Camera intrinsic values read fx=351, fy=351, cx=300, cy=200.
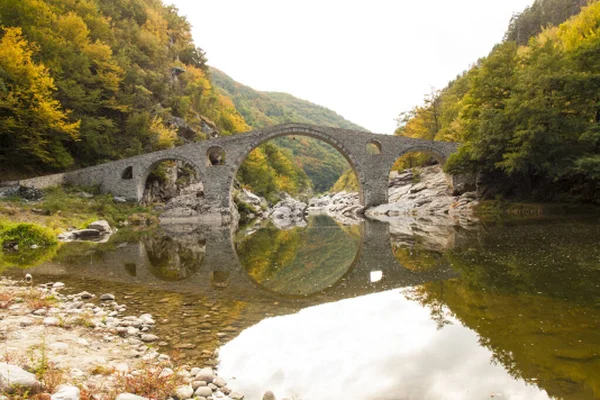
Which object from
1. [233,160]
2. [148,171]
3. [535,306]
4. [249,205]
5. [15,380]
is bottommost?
[535,306]

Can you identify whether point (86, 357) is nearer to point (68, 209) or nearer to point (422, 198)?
point (68, 209)

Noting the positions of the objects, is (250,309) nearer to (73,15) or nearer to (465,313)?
(465,313)

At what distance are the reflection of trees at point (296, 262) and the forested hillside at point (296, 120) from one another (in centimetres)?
6397

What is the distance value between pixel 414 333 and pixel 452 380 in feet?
3.19

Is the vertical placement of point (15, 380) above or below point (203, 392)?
above

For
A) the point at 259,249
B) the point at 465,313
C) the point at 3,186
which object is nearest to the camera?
the point at 465,313

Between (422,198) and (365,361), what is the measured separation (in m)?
23.3

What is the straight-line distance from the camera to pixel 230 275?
704 centimetres

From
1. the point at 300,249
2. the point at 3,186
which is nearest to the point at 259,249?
the point at 300,249

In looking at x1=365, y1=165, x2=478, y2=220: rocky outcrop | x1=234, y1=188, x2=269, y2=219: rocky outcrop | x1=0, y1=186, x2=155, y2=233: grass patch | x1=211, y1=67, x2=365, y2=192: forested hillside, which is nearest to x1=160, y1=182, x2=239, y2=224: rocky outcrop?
x1=0, y1=186, x2=155, y2=233: grass patch

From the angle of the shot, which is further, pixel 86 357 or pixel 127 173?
pixel 127 173

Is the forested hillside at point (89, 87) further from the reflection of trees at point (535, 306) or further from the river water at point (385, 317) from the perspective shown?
the reflection of trees at point (535, 306)

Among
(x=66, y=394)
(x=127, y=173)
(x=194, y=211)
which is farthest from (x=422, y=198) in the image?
(x=66, y=394)

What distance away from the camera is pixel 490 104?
20281 mm
